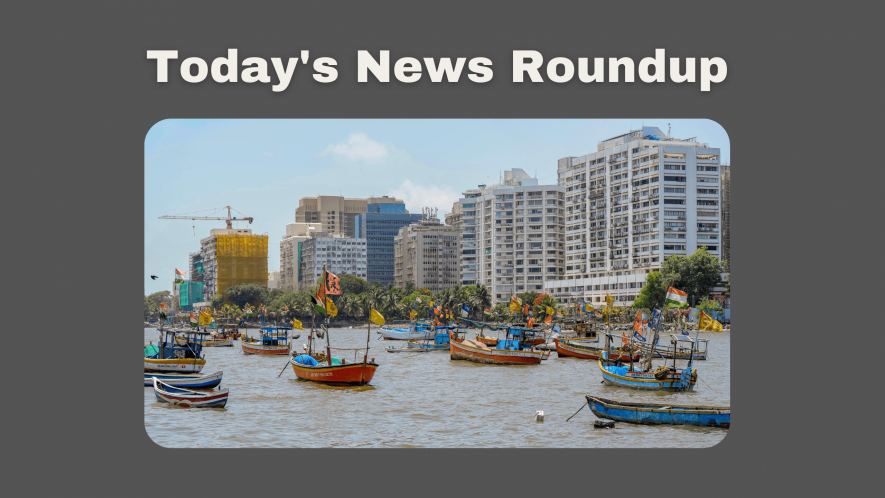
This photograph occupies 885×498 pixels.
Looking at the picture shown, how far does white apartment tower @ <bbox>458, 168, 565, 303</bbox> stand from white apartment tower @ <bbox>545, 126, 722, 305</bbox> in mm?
11511

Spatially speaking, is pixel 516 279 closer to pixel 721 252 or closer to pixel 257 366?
pixel 721 252

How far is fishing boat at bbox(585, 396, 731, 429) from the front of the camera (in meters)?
24.6

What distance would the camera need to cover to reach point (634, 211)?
139500 mm

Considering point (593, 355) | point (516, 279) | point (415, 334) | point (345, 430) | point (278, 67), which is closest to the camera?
point (278, 67)

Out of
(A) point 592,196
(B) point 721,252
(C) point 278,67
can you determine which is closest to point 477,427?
(C) point 278,67

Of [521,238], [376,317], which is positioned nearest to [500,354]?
[376,317]

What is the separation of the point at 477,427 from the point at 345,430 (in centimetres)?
447

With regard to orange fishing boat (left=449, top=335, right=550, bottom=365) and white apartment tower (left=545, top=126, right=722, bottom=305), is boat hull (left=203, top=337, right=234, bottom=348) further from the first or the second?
white apartment tower (left=545, top=126, right=722, bottom=305)

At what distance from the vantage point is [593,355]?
63.0m

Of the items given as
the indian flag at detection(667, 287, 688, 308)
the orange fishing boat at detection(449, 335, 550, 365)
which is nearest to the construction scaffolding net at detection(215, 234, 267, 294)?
the orange fishing boat at detection(449, 335, 550, 365)

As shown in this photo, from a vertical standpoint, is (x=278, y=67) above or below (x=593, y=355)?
above

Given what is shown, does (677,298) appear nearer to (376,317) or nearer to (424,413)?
(424,413)

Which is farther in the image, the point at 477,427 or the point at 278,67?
the point at 477,427

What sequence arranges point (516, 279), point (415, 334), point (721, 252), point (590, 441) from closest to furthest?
1. point (590, 441)
2. point (415, 334)
3. point (721, 252)
4. point (516, 279)
